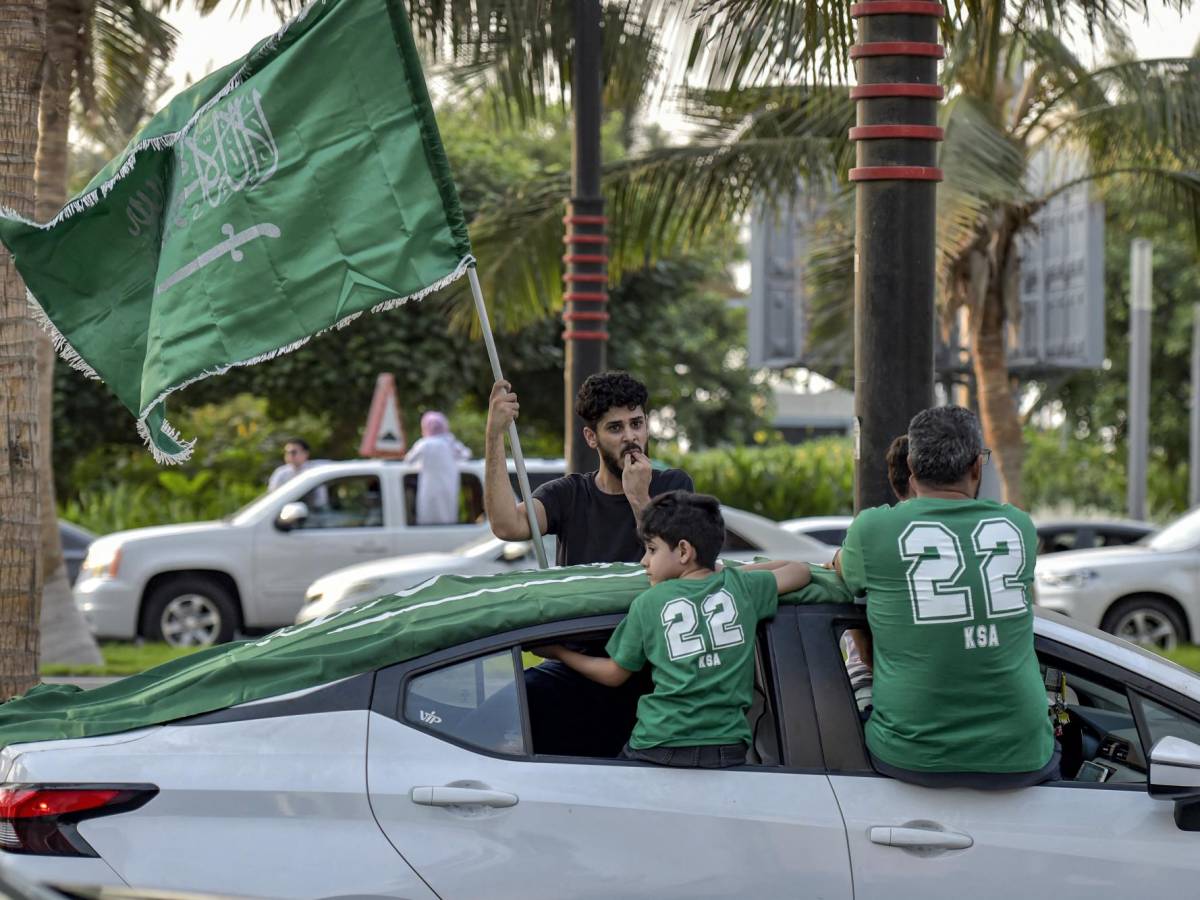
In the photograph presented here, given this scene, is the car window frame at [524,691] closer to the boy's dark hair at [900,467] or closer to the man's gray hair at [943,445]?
the man's gray hair at [943,445]

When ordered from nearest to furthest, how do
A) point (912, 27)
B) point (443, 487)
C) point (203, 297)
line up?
1. point (203, 297)
2. point (912, 27)
3. point (443, 487)

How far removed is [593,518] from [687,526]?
1152 mm

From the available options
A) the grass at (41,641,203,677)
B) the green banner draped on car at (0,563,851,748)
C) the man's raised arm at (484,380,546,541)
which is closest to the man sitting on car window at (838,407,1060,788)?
the green banner draped on car at (0,563,851,748)

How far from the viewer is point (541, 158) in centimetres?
3281

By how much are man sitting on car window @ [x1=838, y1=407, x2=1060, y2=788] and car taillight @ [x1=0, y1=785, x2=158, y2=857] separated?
66.5 inches

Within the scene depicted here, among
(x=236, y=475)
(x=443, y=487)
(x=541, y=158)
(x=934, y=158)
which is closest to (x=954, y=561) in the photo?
(x=934, y=158)

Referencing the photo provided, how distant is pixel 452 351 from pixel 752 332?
5060 mm

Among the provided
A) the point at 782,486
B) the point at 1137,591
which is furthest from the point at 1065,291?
the point at 1137,591

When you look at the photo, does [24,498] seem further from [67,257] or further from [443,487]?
[443,487]

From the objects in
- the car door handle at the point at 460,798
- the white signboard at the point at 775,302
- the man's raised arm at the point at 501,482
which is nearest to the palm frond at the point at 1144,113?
the white signboard at the point at 775,302

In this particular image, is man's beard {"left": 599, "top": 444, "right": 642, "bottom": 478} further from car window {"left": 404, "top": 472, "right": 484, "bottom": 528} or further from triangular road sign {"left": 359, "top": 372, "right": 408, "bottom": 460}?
triangular road sign {"left": 359, "top": 372, "right": 408, "bottom": 460}

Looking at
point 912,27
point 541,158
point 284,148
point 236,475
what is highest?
point 541,158

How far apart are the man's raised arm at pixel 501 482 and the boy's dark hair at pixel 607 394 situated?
0.22 meters

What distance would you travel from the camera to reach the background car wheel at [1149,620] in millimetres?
12812
